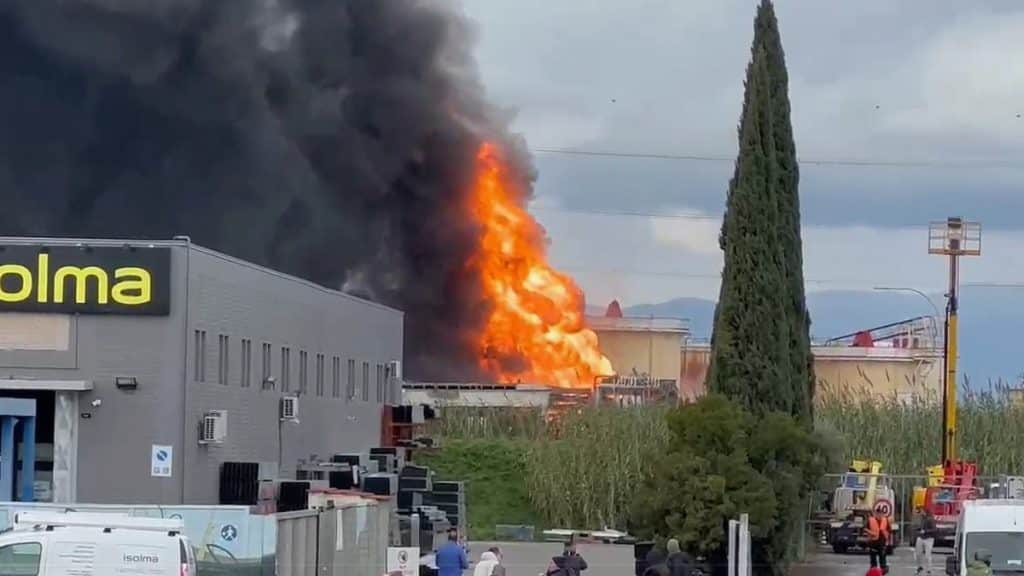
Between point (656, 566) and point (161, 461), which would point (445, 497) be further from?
point (656, 566)

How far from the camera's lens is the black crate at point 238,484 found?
3309 cm

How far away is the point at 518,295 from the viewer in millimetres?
64938

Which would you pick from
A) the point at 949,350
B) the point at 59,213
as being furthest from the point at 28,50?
the point at 949,350

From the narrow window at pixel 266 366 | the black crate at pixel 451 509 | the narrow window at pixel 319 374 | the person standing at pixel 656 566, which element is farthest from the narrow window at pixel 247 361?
the person standing at pixel 656 566

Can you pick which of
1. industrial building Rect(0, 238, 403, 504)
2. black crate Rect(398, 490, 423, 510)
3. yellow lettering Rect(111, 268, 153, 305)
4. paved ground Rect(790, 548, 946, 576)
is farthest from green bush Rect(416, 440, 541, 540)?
yellow lettering Rect(111, 268, 153, 305)

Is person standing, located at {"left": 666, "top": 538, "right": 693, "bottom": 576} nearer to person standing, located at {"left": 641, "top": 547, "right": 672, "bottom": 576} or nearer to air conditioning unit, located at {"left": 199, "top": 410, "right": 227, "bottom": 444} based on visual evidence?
person standing, located at {"left": 641, "top": 547, "right": 672, "bottom": 576}

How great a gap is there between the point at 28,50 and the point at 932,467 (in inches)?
1326

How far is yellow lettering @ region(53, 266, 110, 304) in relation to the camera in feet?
103

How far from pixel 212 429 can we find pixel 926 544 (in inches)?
594

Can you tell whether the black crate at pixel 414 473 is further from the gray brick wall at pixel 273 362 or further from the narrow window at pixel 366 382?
the narrow window at pixel 366 382

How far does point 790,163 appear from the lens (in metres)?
39.8

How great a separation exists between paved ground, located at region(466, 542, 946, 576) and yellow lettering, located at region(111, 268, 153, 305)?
7.55 metres

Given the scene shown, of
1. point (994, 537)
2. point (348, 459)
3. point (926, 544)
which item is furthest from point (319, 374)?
point (994, 537)

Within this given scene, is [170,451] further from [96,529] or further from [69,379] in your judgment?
[96,529]
